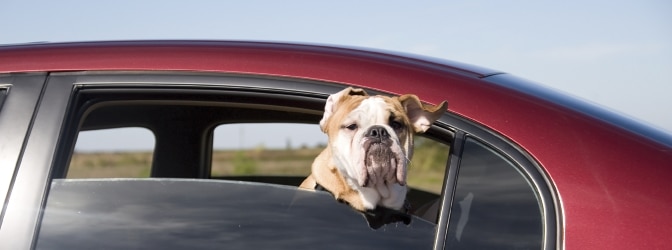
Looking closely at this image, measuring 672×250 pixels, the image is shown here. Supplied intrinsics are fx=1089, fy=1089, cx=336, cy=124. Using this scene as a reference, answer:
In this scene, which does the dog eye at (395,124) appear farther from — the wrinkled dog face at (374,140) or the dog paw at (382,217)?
the dog paw at (382,217)

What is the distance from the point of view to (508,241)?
1.98 metres

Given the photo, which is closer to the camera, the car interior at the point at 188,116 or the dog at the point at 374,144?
the dog at the point at 374,144

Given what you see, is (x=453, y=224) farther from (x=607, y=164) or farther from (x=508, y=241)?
(x=607, y=164)

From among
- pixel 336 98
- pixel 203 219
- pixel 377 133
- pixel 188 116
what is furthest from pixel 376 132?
pixel 188 116

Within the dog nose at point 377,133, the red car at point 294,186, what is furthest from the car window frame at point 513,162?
the dog nose at point 377,133

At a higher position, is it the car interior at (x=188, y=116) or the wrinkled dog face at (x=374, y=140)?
the car interior at (x=188, y=116)

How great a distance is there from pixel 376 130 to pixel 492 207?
0.26 m

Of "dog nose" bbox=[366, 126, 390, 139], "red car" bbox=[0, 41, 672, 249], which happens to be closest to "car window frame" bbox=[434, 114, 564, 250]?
"red car" bbox=[0, 41, 672, 249]

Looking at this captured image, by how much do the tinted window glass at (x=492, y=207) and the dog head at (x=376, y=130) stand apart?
12 cm

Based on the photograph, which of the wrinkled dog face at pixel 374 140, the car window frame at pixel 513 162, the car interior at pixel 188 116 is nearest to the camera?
the car window frame at pixel 513 162

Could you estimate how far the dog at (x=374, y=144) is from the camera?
208cm

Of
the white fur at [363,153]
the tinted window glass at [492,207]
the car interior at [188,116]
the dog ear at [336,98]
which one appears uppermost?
the car interior at [188,116]

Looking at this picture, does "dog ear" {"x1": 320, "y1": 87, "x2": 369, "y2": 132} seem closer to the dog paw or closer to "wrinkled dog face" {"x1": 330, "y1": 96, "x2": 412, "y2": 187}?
"wrinkled dog face" {"x1": 330, "y1": 96, "x2": 412, "y2": 187}

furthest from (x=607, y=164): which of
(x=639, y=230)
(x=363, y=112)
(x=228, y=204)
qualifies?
(x=228, y=204)
